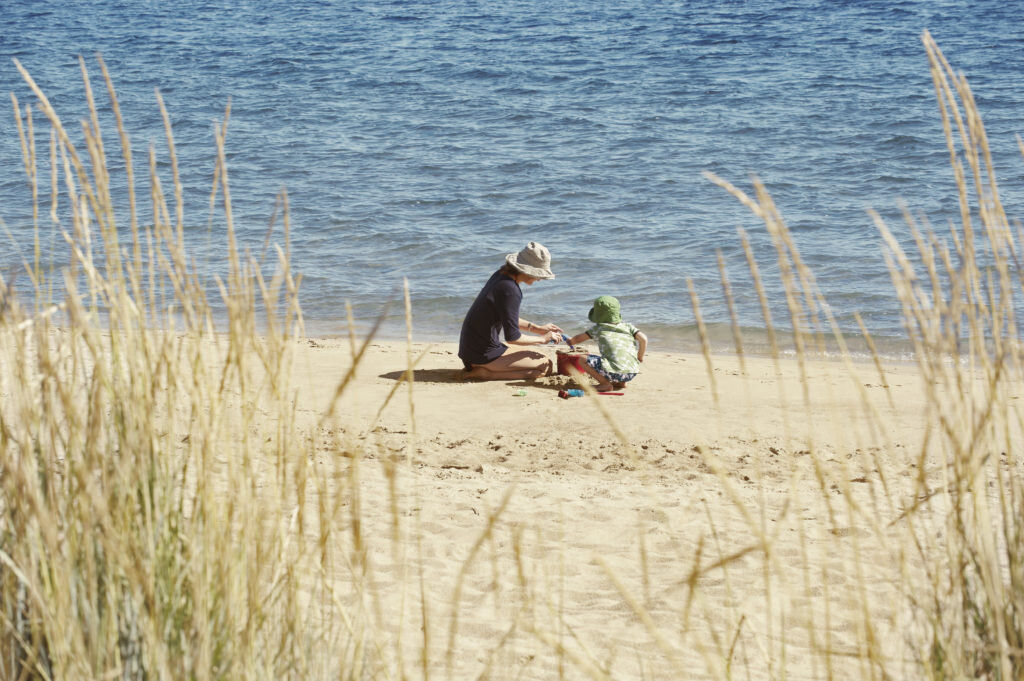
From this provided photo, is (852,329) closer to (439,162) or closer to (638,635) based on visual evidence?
(638,635)

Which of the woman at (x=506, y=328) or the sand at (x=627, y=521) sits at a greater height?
the woman at (x=506, y=328)

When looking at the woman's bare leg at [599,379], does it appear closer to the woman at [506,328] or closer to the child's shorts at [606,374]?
the child's shorts at [606,374]

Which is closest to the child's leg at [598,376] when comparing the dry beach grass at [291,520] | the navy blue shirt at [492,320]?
the navy blue shirt at [492,320]

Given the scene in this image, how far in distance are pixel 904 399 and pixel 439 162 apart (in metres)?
11.6

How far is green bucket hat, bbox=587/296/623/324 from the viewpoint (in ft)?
26.0

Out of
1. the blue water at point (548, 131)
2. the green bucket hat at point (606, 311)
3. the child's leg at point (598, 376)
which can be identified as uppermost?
the blue water at point (548, 131)

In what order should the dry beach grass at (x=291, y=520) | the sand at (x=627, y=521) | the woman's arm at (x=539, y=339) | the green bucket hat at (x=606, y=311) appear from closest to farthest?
1. the dry beach grass at (x=291, y=520)
2. the sand at (x=627, y=521)
3. the green bucket hat at (x=606, y=311)
4. the woman's arm at (x=539, y=339)

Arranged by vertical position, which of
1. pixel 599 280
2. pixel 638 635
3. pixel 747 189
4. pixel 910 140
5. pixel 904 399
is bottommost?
pixel 638 635

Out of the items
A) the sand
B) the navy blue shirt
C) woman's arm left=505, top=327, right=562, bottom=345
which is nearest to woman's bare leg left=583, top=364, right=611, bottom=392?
the sand

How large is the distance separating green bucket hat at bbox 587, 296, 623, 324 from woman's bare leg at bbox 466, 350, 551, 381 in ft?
1.71

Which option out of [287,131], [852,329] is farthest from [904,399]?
[287,131]

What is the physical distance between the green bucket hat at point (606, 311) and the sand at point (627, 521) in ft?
1.97

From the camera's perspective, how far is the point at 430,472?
5648 millimetres

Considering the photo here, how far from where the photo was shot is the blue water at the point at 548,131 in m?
12.4
